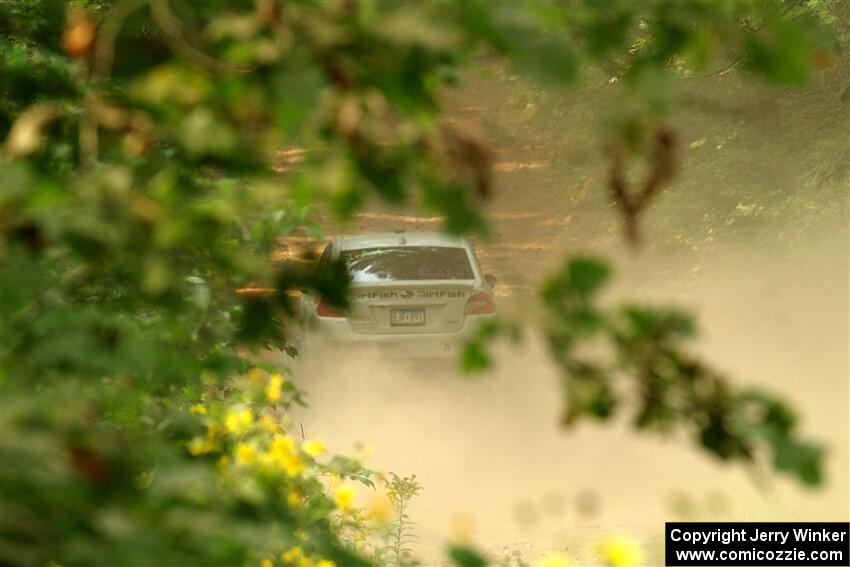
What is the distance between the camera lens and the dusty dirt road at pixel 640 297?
11.7m

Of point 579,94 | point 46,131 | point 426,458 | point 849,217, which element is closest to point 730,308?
point 849,217

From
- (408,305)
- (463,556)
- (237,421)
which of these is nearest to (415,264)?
(408,305)

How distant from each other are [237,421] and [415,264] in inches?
385

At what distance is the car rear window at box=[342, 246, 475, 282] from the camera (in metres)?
14.0

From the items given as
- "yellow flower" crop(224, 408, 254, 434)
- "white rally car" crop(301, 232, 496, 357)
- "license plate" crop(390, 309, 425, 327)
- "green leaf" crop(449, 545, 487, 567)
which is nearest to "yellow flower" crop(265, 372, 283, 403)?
"yellow flower" crop(224, 408, 254, 434)

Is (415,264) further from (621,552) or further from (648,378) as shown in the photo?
(648,378)

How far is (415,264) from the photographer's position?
1429 cm

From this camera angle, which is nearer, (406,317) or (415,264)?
(406,317)

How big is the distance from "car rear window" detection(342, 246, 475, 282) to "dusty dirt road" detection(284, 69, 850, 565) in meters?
0.92

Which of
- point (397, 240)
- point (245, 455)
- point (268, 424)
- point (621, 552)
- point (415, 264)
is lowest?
point (621, 552)

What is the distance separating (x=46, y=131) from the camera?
3.10 m

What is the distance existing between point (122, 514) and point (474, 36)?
829mm

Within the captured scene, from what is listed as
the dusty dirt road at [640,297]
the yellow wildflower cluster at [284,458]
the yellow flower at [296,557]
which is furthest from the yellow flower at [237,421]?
the dusty dirt road at [640,297]

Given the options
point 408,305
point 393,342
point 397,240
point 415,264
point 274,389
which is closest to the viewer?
point 274,389
